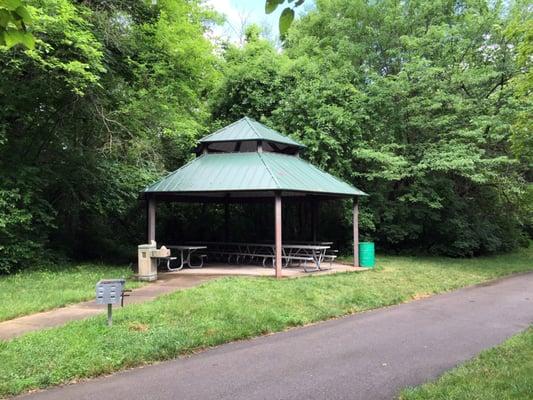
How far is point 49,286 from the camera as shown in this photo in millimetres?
10992

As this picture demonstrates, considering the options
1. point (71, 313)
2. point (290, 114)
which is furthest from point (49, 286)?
point (290, 114)

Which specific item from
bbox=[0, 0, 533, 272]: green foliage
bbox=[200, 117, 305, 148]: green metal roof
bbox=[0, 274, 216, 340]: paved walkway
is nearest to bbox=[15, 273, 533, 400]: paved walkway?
bbox=[0, 274, 216, 340]: paved walkway

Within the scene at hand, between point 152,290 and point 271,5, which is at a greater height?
point 271,5

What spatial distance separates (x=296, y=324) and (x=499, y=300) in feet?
17.9

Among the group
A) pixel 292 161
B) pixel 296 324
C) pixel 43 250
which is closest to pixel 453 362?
pixel 296 324

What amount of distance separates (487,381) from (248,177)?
9841 millimetres

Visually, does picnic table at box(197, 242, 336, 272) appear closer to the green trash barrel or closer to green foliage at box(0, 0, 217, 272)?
the green trash barrel

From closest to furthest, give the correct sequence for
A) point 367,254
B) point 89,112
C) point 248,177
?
point 248,177 → point 89,112 → point 367,254

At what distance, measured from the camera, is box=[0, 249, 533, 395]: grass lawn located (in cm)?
576

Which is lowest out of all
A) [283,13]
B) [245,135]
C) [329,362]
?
→ [329,362]

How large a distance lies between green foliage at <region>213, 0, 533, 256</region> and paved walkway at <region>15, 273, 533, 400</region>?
32.4 feet

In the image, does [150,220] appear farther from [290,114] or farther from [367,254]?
[290,114]

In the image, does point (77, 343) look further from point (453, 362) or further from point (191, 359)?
point (453, 362)

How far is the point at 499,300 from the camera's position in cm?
1127
